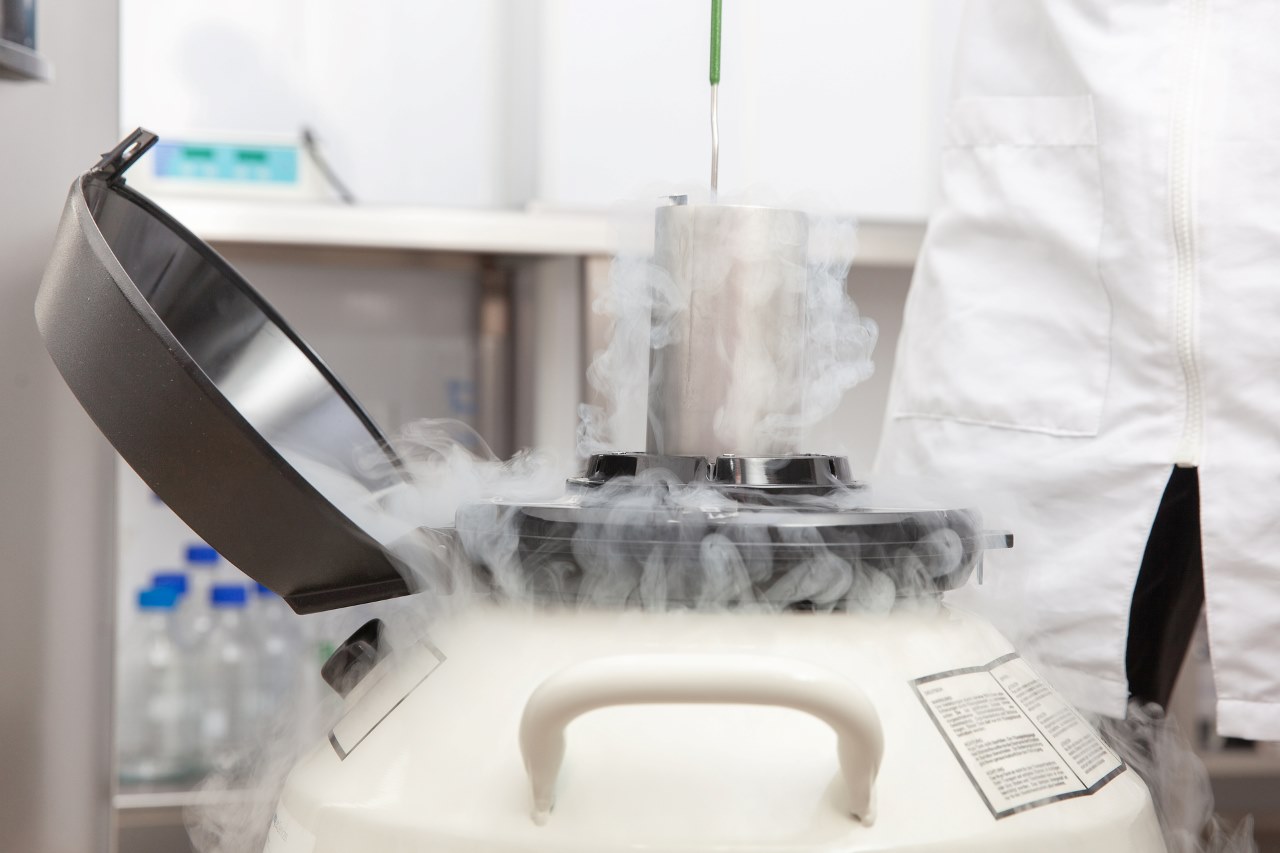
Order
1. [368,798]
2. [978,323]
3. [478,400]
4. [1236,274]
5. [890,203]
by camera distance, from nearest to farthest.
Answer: [368,798]
[1236,274]
[978,323]
[890,203]
[478,400]

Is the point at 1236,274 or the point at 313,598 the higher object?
the point at 1236,274

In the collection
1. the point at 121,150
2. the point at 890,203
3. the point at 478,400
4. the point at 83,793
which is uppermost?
the point at 890,203

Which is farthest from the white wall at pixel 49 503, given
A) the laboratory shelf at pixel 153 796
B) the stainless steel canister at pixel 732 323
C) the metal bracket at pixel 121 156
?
the laboratory shelf at pixel 153 796

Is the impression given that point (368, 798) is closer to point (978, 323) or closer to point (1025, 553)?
point (1025, 553)

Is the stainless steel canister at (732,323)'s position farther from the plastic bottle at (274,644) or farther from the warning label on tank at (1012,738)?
the plastic bottle at (274,644)

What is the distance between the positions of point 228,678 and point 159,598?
175mm

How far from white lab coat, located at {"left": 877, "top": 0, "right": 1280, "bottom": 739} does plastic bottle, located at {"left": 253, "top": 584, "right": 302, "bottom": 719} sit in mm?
1042

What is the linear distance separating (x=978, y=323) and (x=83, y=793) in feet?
2.52

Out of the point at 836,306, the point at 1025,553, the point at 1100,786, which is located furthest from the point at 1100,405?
the point at 1100,786

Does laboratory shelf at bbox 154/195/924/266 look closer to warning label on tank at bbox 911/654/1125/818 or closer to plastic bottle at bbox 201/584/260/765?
plastic bottle at bbox 201/584/260/765

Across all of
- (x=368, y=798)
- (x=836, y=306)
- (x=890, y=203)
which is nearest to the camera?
(x=368, y=798)

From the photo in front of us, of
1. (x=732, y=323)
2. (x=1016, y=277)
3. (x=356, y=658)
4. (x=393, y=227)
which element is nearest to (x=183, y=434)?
(x=356, y=658)

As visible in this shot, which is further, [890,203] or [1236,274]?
[890,203]

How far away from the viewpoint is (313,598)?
20.0 inches
